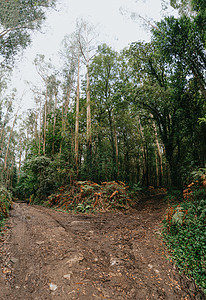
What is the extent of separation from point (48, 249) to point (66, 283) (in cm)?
118

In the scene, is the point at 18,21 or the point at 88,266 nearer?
the point at 88,266

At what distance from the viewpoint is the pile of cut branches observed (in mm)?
7242

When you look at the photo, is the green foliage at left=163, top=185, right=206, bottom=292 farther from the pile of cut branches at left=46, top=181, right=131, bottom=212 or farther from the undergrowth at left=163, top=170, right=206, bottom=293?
the pile of cut branches at left=46, top=181, right=131, bottom=212

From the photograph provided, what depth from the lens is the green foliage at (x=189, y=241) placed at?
2.57m

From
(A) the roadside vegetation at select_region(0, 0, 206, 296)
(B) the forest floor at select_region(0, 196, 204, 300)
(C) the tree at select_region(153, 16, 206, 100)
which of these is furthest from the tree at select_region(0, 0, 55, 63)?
(B) the forest floor at select_region(0, 196, 204, 300)

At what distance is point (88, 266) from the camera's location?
265 cm

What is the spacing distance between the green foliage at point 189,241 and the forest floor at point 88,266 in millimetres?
181

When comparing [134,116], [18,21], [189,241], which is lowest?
[189,241]

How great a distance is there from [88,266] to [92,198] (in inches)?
208

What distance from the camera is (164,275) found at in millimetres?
2520

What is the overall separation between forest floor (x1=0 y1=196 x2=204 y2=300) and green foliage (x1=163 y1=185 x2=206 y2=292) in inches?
7.1

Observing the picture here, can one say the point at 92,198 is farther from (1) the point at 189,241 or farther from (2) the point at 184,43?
(2) the point at 184,43

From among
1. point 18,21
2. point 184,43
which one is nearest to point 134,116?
point 184,43

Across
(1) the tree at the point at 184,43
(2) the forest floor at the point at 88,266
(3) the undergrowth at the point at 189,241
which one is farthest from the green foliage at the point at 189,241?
(1) the tree at the point at 184,43
